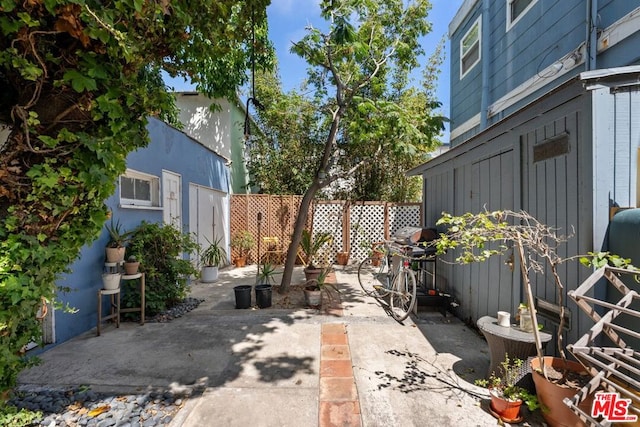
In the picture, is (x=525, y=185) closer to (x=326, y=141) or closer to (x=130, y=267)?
(x=130, y=267)

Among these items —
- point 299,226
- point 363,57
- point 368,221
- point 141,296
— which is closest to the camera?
point 141,296

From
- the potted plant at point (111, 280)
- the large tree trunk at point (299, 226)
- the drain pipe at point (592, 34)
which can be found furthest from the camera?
the large tree trunk at point (299, 226)

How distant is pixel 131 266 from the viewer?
3.90 metres

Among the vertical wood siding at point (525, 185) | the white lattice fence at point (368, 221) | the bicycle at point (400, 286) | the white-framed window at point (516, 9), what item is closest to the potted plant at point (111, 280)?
the bicycle at point (400, 286)

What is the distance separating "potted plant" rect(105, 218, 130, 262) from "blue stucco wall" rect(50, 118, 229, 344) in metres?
0.09

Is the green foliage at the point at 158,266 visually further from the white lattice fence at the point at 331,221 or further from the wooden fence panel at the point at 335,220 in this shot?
the white lattice fence at the point at 331,221

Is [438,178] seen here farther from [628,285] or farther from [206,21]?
[206,21]

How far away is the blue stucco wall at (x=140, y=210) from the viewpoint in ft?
11.2

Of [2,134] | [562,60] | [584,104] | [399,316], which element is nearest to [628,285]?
[584,104]

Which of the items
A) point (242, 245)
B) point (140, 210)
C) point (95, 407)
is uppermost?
point (140, 210)

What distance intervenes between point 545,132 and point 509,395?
2.13m

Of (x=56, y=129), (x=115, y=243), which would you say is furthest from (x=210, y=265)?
(x=56, y=129)

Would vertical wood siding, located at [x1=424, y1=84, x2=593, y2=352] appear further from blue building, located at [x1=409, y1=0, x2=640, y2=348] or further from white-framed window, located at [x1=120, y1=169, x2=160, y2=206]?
white-framed window, located at [x1=120, y1=169, x2=160, y2=206]

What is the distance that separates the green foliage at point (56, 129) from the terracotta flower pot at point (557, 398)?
3086 millimetres
